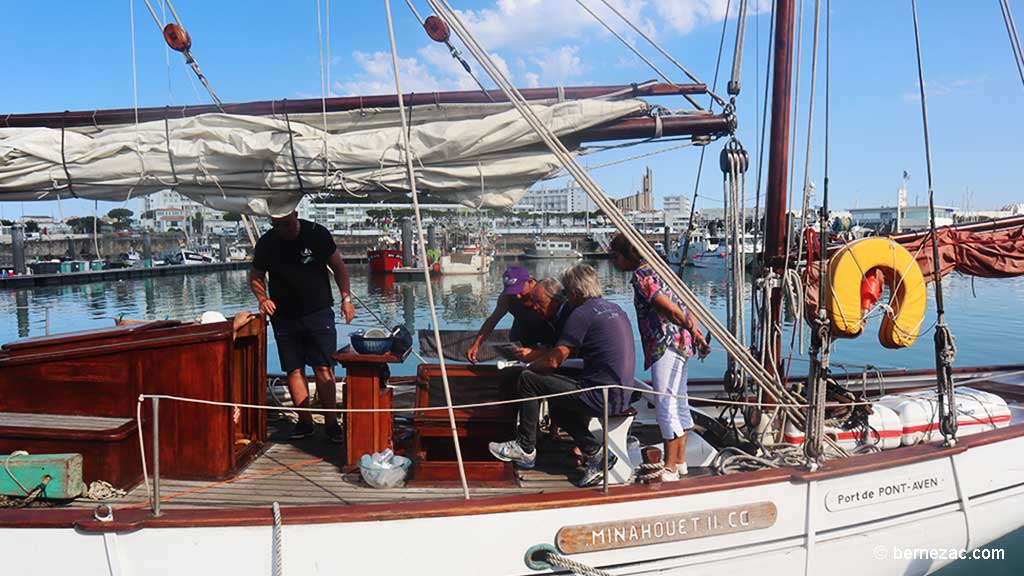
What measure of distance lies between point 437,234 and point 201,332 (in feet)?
194

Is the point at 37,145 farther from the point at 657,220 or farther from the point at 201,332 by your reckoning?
the point at 657,220

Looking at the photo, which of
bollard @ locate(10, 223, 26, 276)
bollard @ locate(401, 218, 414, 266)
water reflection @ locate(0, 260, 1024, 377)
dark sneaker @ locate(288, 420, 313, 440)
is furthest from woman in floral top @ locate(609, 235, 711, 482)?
bollard @ locate(10, 223, 26, 276)

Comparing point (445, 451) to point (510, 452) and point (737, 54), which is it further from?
point (737, 54)

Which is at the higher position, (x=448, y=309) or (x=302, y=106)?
(x=302, y=106)

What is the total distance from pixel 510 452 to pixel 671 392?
1.07 m

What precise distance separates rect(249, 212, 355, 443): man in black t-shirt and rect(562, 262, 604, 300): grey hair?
73.6 inches

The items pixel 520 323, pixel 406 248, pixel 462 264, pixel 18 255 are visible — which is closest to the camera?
pixel 520 323

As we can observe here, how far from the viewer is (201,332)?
395cm

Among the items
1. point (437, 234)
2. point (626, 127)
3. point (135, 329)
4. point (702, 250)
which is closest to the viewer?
point (135, 329)

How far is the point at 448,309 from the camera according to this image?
91.8 feet

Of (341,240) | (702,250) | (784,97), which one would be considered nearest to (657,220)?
(702,250)

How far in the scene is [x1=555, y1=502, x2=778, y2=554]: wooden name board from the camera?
3.39m

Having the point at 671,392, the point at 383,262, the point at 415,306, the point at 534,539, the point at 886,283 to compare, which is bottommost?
the point at 415,306

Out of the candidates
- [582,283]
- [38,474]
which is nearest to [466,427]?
[582,283]
